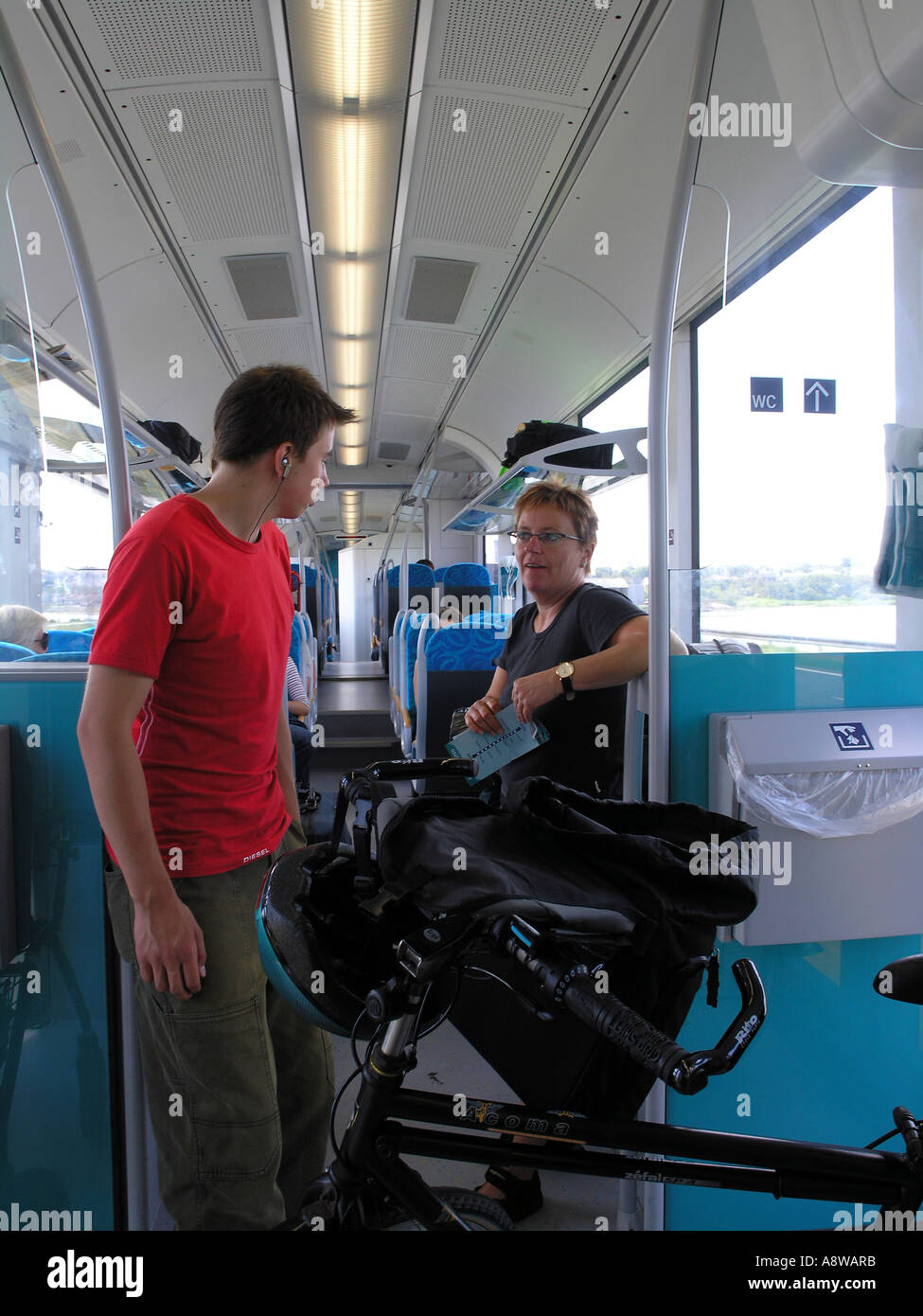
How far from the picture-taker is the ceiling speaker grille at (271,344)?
6.50 metres

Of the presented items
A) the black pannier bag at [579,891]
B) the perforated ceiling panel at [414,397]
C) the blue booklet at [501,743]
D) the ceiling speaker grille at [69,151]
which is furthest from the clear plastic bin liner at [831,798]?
the perforated ceiling panel at [414,397]

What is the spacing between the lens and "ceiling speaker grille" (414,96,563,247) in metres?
3.66

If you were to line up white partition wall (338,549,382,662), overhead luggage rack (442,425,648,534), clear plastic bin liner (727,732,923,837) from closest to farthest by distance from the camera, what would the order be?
clear plastic bin liner (727,732,923,837)
overhead luggage rack (442,425,648,534)
white partition wall (338,549,382,662)

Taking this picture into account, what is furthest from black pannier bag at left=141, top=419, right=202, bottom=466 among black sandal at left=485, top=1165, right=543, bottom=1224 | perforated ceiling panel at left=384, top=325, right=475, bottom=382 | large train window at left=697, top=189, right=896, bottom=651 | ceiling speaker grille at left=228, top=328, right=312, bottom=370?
perforated ceiling panel at left=384, top=325, right=475, bottom=382

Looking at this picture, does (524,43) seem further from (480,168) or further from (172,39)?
(172,39)

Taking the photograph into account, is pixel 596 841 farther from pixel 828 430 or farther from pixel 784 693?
pixel 828 430

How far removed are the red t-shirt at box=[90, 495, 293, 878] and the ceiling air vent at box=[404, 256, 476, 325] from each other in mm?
4323

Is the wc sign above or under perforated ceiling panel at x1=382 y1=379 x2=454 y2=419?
under

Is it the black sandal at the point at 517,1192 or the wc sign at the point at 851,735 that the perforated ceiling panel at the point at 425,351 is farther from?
the black sandal at the point at 517,1192

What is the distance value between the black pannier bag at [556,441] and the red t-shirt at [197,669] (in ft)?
4.85

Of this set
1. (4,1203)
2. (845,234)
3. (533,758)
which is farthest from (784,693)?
(4,1203)

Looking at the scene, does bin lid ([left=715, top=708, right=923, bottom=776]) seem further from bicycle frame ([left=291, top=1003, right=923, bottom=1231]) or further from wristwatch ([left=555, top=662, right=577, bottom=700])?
bicycle frame ([left=291, top=1003, right=923, bottom=1231])

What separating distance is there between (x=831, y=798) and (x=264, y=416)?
1.43m

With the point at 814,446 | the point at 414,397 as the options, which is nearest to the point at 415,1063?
the point at 814,446
